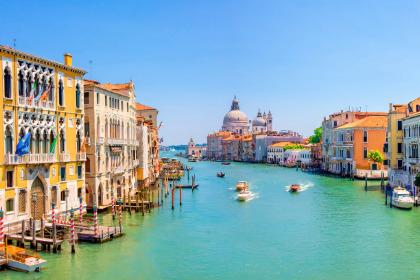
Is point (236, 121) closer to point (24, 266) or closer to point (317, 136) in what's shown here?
point (317, 136)

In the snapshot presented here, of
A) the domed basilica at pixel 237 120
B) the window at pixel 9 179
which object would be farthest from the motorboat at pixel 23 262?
the domed basilica at pixel 237 120

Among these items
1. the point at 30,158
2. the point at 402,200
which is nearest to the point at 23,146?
the point at 30,158

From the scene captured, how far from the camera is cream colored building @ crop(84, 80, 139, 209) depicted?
23594 millimetres

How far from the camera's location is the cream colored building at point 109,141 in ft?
77.4

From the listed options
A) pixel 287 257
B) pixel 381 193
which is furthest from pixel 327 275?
pixel 381 193

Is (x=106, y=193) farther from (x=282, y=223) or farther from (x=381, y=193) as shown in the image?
(x=381, y=193)

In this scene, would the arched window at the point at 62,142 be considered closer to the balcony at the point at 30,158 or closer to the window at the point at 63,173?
the window at the point at 63,173

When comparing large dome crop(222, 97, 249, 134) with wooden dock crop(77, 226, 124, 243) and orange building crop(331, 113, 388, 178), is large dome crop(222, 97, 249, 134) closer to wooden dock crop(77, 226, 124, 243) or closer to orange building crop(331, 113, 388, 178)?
orange building crop(331, 113, 388, 178)

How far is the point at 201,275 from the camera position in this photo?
14148mm

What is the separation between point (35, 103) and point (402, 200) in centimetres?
1788

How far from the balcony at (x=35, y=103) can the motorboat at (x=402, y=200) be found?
56.3ft

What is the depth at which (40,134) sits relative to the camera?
18734mm

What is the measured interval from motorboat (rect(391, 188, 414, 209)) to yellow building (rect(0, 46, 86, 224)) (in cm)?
1538

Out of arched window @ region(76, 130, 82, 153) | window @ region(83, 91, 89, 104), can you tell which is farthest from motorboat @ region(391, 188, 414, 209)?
window @ region(83, 91, 89, 104)
